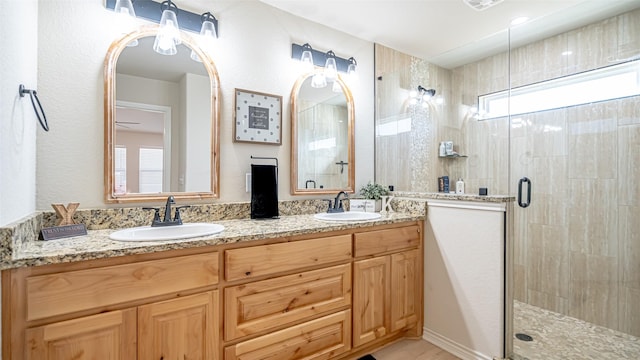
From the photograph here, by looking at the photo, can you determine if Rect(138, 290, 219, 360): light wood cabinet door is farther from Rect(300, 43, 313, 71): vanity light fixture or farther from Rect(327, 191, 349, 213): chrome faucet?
Rect(300, 43, 313, 71): vanity light fixture

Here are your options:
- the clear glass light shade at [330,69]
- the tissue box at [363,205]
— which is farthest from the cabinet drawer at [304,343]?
the clear glass light shade at [330,69]

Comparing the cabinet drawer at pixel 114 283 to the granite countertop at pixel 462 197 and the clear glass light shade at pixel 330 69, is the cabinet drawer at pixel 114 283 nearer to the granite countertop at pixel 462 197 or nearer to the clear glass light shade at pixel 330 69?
the granite countertop at pixel 462 197

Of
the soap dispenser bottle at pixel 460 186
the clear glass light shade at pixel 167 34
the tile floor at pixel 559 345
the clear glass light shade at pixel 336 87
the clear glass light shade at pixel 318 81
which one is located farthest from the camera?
the soap dispenser bottle at pixel 460 186

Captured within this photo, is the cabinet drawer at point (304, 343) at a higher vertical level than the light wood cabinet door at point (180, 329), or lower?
lower

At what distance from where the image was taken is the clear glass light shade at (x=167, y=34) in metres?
1.74

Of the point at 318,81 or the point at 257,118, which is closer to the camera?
the point at 257,118

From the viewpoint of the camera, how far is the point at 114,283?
116cm

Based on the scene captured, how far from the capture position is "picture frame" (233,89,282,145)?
2031mm

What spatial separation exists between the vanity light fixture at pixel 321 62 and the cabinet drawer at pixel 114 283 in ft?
5.28

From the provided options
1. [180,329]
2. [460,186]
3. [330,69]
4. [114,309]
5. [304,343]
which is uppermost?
[330,69]

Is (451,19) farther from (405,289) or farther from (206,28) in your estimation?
(405,289)

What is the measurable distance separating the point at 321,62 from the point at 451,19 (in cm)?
108

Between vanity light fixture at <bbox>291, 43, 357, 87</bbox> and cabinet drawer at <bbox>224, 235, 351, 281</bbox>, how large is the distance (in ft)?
4.30

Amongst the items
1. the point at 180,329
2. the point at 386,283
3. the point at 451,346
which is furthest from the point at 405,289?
the point at 180,329
